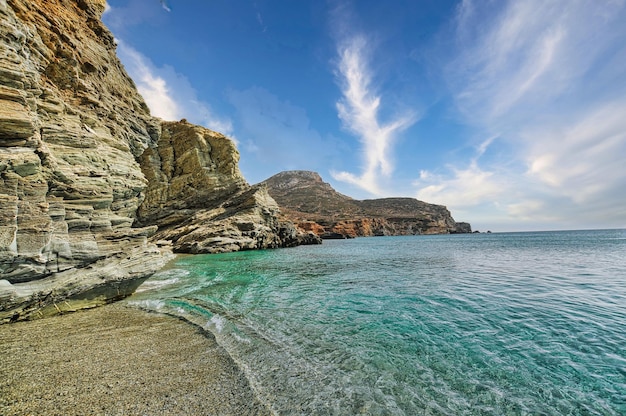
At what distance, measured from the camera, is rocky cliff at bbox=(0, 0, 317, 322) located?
747cm

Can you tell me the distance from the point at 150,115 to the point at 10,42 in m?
12.9

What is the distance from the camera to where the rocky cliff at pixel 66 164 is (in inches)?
294

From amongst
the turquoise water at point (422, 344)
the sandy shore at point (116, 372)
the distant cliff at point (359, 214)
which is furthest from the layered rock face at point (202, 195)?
the distant cliff at point (359, 214)

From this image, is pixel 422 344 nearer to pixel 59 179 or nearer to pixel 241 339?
pixel 241 339

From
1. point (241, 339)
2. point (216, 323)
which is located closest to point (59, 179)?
point (216, 323)

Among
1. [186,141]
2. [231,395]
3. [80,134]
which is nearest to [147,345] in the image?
[231,395]

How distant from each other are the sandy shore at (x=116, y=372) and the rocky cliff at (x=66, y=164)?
63.8 inches

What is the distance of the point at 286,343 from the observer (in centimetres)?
653

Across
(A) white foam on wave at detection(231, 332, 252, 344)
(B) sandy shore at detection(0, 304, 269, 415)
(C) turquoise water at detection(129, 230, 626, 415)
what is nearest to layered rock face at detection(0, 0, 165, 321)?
(B) sandy shore at detection(0, 304, 269, 415)

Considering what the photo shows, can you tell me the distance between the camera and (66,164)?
10.1 meters

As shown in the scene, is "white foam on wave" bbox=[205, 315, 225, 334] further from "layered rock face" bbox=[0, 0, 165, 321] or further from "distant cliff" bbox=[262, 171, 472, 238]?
"distant cliff" bbox=[262, 171, 472, 238]

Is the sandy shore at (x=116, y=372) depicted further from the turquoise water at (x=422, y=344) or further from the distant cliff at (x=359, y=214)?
the distant cliff at (x=359, y=214)

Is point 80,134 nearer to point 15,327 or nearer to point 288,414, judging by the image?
point 15,327

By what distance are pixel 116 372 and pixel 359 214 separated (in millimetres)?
144066
